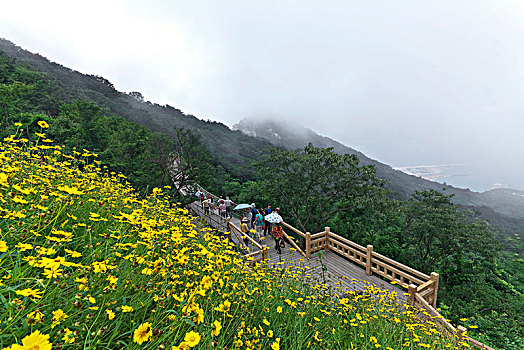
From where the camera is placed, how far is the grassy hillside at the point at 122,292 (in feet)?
4.52

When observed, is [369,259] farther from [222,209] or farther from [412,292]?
[222,209]

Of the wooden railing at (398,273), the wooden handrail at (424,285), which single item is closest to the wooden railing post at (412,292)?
the wooden railing at (398,273)

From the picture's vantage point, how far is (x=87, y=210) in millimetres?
2938

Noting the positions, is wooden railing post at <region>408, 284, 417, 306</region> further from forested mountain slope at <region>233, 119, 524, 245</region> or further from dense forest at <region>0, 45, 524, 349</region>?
forested mountain slope at <region>233, 119, 524, 245</region>

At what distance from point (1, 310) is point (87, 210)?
5.87ft

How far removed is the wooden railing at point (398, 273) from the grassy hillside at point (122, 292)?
2796mm

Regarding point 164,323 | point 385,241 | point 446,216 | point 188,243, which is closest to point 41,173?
point 188,243

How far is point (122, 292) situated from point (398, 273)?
7.65m

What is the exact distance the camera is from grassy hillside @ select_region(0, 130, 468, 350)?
4.52ft

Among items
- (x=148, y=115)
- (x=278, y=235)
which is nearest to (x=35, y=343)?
(x=278, y=235)

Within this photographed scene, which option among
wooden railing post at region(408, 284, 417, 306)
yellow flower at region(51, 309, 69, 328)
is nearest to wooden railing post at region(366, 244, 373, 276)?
wooden railing post at region(408, 284, 417, 306)

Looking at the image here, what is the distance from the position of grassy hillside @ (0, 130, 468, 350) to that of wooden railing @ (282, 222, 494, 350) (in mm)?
2796

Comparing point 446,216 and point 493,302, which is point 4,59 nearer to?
point 446,216

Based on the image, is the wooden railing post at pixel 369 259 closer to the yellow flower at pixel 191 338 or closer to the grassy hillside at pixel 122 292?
the grassy hillside at pixel 122 292
